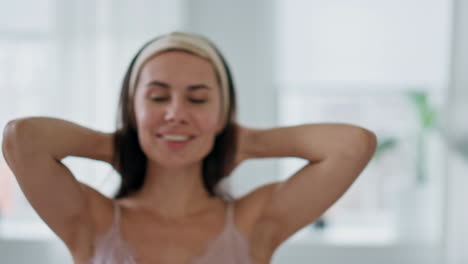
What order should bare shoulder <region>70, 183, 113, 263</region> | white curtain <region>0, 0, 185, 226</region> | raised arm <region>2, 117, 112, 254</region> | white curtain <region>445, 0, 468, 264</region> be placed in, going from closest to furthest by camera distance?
raised arm <region>2, 117, 112, 254</region> → bare shoulder <region>70, 183, 113, 263</region> → white curtain <region>445, 0, 468, 264</region> → white curtain <region>0, 0, 185, 226</region>

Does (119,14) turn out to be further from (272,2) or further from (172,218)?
(172,218)

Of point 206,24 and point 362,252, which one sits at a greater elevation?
point 206,24

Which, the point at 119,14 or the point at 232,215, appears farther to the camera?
the point at 119,14

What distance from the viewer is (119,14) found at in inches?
92.5

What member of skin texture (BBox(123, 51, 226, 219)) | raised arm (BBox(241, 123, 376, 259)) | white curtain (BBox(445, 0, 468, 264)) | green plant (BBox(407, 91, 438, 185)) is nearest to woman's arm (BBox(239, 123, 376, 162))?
raised arm (BBox(241, 123, 376, 259))

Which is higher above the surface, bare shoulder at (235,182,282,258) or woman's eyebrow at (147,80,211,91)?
woman's eyebrow at (147,80,211,91)

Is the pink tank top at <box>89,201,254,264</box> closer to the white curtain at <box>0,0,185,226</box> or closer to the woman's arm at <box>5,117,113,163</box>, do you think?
the woman's arm at <box>5,117,113,163</box>

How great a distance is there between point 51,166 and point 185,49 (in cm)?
34

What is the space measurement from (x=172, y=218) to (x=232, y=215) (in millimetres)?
126

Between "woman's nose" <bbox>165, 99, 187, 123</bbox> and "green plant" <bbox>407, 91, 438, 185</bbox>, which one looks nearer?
"woman's nose" <bbox>165, 99, 187, 123</bbox>

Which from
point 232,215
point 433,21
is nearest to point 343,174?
point 232,215

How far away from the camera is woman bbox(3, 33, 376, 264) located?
→ 1090 millimetres

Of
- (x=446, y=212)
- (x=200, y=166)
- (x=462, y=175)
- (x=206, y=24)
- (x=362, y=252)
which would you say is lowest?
(x=362, y=252)

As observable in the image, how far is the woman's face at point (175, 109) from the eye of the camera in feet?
3.61
